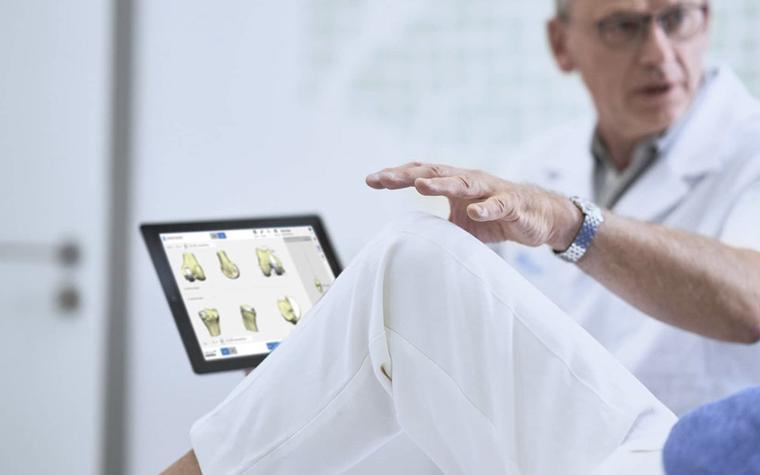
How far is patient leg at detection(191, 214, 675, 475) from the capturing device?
94cm

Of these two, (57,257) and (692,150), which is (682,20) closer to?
(692,150)

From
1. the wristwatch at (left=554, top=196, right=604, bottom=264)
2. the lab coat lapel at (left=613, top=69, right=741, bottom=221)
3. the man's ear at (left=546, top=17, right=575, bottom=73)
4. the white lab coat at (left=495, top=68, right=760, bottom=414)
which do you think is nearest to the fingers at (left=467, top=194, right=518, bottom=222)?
the wristwatch at (left=554, top=196, right=604, bottom=264)

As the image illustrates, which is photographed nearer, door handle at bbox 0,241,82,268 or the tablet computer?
the tablet computer

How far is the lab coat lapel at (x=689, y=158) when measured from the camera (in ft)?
5.69

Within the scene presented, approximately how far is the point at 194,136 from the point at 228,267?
130 cm

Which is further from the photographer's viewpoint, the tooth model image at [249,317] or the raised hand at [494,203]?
the tooth model image at [249,317]

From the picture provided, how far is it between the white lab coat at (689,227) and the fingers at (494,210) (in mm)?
520

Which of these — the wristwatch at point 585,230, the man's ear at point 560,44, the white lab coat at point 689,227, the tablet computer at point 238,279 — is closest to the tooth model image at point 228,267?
the tablet computer at point 238,279

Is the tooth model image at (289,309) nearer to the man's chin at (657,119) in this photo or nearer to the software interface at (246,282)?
the software interface at (246,282)

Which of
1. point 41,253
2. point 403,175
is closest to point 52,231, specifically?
point 41,253

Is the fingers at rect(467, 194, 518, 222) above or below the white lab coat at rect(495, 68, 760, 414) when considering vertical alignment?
above

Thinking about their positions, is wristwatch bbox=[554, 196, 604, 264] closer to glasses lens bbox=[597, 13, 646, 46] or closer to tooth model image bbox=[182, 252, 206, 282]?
tooth model image bbox=[182, 252, 206, 282]

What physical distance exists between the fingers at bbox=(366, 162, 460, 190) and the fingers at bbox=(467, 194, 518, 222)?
6 cm

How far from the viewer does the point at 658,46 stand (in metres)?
1.78
